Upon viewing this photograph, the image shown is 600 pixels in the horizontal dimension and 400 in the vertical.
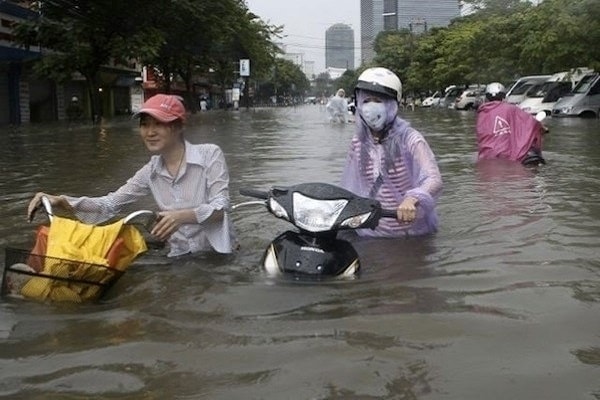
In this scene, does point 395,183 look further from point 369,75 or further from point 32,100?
point 32,100

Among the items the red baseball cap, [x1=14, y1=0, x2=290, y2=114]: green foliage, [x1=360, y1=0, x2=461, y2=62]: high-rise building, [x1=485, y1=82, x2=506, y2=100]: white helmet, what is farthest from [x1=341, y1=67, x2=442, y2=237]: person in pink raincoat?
[x1=360, y1=0, x2=461, y2=62]: high-rise building

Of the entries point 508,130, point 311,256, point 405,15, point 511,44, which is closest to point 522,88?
point 511,44

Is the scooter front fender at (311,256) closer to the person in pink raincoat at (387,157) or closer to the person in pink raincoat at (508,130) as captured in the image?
A: the person in pink raincoat at (387,157)

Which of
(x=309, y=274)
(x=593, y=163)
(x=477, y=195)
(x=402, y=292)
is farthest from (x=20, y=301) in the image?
(x=593, y=163)

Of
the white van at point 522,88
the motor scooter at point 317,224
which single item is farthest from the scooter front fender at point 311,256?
the white van at point 522,88

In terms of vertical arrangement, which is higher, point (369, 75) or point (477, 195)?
point (369, 75)

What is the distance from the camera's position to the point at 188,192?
4605 mm

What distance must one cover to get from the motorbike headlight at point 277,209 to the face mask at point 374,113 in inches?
38.8

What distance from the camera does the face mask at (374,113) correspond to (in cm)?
459

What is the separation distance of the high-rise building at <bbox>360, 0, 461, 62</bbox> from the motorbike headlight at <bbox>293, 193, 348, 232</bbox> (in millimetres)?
70371

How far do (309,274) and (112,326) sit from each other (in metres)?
0.99

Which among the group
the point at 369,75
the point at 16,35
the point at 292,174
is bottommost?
the point at 292,174

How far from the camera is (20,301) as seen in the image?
12.9 ft

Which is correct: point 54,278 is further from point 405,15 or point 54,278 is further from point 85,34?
point 405,15
